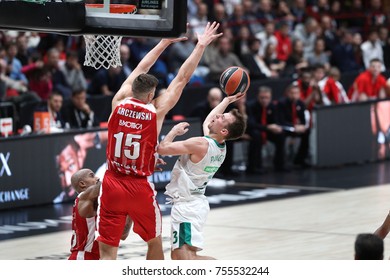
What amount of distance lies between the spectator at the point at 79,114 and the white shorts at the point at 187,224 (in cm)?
707

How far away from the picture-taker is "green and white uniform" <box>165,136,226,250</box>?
31.6 feet

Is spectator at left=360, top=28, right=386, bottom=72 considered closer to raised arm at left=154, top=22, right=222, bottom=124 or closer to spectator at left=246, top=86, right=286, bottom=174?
spectator at left=246, top=86, right=286, bottom=174

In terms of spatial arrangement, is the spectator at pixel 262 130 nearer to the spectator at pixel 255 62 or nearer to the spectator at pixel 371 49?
the spectator at pixel 255 62

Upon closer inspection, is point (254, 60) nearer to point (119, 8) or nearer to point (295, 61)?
point (295, 61)

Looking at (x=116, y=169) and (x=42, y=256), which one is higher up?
(x=116, y=169)

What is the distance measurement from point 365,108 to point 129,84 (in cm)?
1001

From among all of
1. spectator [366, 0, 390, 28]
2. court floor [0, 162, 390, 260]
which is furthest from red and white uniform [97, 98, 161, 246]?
spectator [366, 0, 390, 28]

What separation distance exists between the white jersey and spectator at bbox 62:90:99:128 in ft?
22.9

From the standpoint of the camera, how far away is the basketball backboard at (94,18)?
9.09 metres
